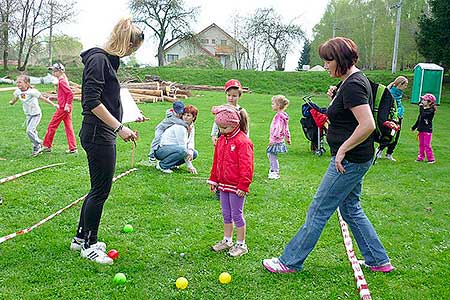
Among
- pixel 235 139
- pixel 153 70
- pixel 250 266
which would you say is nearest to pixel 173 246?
pixel 250 266

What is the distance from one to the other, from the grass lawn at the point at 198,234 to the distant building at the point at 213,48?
43.0 meters

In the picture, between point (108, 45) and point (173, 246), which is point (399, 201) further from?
point (108, 45)

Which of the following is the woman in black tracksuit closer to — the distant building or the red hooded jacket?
the red hooded jacket

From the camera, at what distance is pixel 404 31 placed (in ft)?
150

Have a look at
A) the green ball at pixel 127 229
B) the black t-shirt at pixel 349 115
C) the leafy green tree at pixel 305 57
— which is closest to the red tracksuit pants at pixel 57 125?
the green ball at pixel 127 229

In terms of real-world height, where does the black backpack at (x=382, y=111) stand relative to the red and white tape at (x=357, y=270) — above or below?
above

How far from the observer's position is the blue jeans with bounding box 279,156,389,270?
378 cm

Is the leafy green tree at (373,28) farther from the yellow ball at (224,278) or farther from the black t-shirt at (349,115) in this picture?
the yellow ball at (224,278)

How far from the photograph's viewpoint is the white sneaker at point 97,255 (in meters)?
4.13

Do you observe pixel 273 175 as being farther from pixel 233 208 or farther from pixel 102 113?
pixel 102 113

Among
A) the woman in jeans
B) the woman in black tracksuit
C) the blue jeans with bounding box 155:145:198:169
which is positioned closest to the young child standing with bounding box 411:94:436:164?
the blue jeans with bounding box 155:145:198:169

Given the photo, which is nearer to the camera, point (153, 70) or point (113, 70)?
point (113, 70)

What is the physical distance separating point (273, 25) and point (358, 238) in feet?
170

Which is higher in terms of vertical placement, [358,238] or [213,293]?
[358,238]
